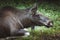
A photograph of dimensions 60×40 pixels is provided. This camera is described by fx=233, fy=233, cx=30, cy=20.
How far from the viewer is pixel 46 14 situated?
6617mm

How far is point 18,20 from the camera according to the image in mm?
5152

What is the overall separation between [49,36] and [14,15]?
0.91m

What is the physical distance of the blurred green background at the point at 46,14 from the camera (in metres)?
5.13

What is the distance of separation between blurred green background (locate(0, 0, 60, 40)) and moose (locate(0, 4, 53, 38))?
0.65 ft

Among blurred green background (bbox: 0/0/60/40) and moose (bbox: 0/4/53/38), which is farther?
blurred green background (bbox: 0/0/60/40)

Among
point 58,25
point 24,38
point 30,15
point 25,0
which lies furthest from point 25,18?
point 25,0

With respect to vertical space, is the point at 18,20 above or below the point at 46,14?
below

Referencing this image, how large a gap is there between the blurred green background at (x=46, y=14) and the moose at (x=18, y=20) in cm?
20

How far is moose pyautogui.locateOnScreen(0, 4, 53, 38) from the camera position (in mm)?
4953

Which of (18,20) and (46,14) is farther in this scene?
(46,14)

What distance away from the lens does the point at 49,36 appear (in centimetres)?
520

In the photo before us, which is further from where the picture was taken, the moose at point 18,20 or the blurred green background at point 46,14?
the blurred green background at point 46,14

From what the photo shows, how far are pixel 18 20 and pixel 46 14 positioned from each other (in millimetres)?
1643

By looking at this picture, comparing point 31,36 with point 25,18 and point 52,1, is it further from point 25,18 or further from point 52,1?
point 52,1
